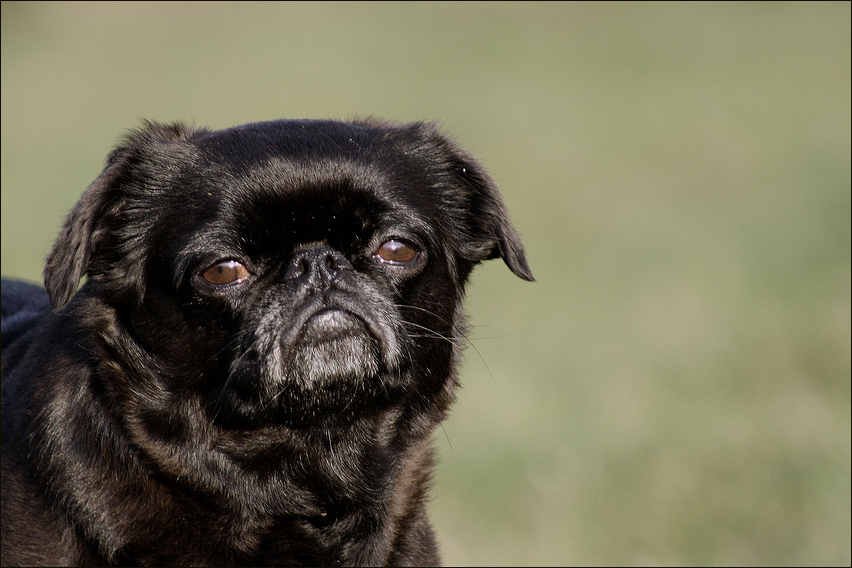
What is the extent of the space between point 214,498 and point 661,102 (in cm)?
2190

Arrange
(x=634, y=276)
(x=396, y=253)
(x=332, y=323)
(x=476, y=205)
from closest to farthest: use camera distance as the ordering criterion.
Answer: (x=332, y=323) → (x=396, y=253) → (x=476, y=205) → (x=634, y=276)

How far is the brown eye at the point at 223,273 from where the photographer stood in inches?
144

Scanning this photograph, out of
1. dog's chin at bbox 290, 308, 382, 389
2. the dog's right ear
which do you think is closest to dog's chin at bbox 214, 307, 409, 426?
dog's chin at bbox 290, 308, 382, 389

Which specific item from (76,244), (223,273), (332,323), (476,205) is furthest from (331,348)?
(476,205)

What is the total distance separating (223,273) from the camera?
367 centimetres

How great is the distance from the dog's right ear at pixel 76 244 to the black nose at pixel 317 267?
0.76 metres

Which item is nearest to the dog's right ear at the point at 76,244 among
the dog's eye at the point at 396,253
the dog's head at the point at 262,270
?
the dog's head at the point at 262,270

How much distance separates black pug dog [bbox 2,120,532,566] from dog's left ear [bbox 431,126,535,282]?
40 cm

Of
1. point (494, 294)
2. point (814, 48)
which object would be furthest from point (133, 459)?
point (814, 48)

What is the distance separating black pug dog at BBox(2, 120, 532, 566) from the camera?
366cm

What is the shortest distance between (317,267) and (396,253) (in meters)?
0.37

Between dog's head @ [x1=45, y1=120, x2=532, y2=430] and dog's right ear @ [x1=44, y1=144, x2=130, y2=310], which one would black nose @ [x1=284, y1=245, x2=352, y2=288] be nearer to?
dog's head @ [x1=45, y1=120, x2=532, y2=430]

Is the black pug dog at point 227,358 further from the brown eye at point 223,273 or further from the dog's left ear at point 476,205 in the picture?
the dog's left ear at point 476,205

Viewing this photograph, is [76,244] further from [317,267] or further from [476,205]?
[476,205]
